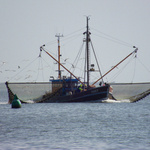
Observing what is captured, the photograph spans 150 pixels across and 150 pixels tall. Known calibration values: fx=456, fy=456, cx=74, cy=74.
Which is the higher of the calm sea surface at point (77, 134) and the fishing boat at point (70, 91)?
the fishing boat at point (70, 91)

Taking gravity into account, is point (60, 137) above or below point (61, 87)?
below

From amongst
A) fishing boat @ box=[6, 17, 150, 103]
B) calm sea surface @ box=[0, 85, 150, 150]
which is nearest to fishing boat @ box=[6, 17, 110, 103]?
fishing boat @ box=[6, 17, 150, 103]

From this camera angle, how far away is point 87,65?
81062 mm

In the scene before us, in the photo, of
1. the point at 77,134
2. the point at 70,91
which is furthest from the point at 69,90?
the point at 77,134

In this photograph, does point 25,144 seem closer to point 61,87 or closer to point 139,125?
point 139,125

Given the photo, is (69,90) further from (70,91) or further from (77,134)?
(77,134)

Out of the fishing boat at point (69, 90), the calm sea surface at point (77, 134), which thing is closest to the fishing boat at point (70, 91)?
the fishing boat at point (69, 90)

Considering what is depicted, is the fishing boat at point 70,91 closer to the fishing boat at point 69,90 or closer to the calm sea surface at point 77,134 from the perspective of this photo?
the fishing boat at point 69,90

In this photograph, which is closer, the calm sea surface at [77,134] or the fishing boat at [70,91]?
the calm sea surface at [77,134]

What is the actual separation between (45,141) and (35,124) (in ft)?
39.6

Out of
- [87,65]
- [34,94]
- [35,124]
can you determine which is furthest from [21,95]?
[35,124]

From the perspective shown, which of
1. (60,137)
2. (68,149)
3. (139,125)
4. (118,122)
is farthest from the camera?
(118,122)

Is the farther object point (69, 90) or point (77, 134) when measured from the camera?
point (69, 90)

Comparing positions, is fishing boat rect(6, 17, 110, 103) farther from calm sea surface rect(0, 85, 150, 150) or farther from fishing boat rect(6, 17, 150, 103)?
calm sea surface rect(0, 85, 150, 150)
